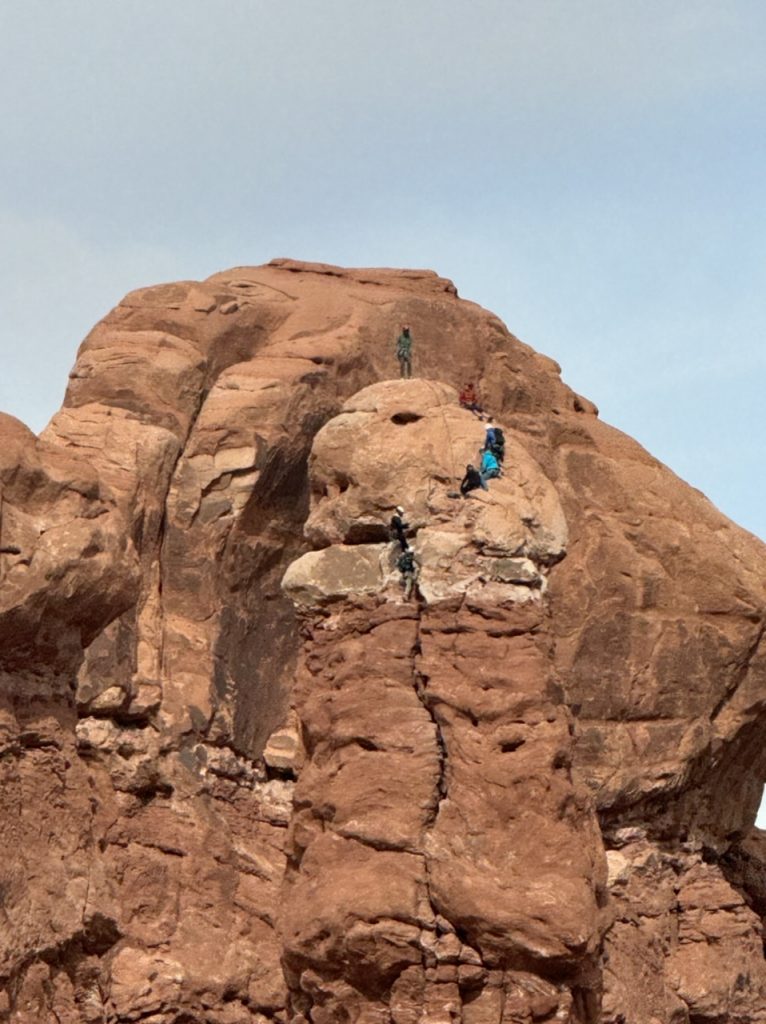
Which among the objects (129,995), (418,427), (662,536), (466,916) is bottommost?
(129,995)

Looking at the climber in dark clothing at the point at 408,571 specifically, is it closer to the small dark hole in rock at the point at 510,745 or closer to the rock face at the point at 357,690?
the rock face at the point at 357,690

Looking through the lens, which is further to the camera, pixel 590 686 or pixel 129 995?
pixel 590 686

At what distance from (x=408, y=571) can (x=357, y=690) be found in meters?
1.32

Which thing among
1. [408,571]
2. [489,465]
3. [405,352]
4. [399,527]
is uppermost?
[405,352]

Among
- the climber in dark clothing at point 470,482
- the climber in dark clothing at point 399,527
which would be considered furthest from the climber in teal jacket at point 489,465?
the climber in dark clothing at point 399,527

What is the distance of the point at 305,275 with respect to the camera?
145ft

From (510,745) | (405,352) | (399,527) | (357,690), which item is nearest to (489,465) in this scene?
(399,527)

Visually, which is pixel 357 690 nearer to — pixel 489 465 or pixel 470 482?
pixel 470 482

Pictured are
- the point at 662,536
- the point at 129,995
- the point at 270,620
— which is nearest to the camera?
the point at 129,995

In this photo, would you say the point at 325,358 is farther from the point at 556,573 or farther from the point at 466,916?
the point at 466,916

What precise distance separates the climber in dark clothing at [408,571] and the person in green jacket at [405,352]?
16.1m

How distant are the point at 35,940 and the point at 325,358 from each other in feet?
70.0

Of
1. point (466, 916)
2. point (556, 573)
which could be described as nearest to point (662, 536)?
point (556, 573)

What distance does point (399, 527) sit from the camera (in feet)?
74.9
